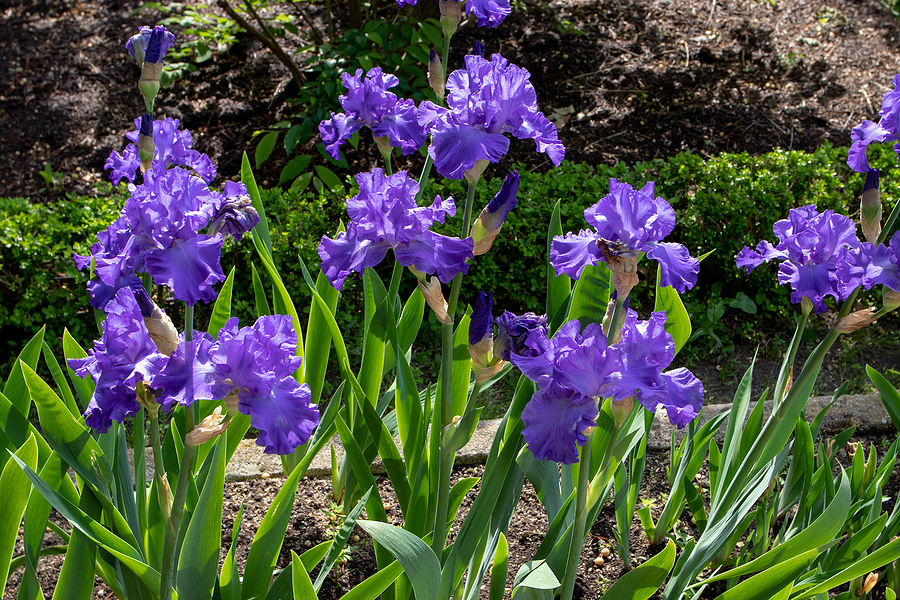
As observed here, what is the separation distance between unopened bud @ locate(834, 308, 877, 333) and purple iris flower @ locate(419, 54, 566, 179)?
0.69 m

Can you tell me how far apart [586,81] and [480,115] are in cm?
385

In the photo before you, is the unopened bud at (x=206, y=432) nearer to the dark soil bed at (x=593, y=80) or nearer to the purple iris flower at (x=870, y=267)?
the purple iris flower at (x=870, y=267)

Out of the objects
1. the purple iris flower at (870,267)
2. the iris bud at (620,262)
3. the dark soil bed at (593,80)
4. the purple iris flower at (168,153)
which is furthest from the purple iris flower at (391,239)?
the dark soil bed at (593,80)

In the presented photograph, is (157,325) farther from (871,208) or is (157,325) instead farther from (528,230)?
(528,230)

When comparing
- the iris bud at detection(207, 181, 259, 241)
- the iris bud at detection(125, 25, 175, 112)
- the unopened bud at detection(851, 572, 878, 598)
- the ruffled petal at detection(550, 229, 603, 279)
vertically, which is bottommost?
the unopened bud at detection(851, 572, 878, 598)

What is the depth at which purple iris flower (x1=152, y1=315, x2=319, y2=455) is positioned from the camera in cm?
91

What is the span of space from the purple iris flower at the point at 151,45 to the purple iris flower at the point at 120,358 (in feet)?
2.12

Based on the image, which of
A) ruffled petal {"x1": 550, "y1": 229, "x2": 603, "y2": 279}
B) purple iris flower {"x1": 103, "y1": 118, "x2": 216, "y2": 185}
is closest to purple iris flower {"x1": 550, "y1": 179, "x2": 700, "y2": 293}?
ruffled petal {"x1": 550, "y1": 229, "x2": 603, "y2": 279}

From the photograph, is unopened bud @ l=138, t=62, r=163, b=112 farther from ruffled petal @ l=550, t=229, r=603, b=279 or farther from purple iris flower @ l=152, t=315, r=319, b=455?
ruffled petal @ l=550, t=229, r=603, b=279

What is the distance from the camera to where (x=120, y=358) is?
3.22 feet

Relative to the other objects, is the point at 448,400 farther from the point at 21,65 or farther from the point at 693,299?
the point at 21,65

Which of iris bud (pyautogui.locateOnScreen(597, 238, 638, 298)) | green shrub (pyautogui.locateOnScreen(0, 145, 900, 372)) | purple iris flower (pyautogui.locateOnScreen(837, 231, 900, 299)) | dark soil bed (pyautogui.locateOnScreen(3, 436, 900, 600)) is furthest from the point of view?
green shrub (pyautogui.locateOnScreen(0, 145, 900, 372))

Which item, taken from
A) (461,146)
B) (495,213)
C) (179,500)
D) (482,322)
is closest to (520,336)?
(482,322)

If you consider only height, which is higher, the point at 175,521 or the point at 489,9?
the point at 489,9
